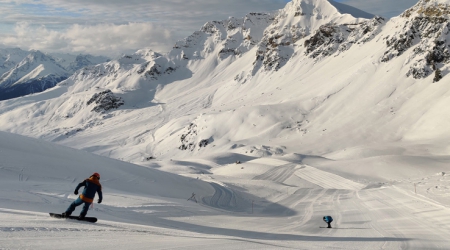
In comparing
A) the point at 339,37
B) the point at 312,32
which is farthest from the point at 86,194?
the point at 312,32

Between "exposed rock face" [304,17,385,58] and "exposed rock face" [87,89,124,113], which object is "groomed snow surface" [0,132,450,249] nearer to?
"exposed rock face" [304,17,385,58]

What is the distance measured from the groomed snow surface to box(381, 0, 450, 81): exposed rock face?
5262 centimetres

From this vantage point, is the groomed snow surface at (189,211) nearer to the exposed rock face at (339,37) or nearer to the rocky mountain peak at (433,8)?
the rocky mountain peak at (433,8)

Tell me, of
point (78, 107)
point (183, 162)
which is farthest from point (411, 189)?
point (78, 107)

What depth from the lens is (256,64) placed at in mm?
152375

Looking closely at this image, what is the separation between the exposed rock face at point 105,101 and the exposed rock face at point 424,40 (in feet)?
446

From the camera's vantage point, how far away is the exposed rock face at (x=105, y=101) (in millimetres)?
184125

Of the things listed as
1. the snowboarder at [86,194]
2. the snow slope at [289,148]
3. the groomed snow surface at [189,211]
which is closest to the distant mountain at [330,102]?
the snow slope at [289,148]

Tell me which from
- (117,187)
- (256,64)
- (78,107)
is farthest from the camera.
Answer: (78,107)

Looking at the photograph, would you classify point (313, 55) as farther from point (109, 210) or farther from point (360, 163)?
point (109, 210)

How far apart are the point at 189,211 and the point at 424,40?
3042 inches

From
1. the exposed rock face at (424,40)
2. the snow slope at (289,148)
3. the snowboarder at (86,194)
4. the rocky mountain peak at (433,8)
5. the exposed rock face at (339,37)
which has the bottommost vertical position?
the snowboarder at (86,194)

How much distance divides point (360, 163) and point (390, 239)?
94.2ft

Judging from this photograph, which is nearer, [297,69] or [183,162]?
[183,162]
